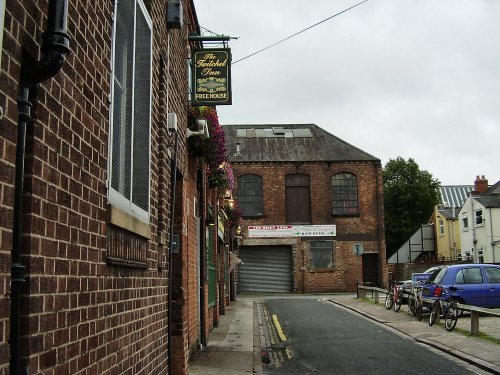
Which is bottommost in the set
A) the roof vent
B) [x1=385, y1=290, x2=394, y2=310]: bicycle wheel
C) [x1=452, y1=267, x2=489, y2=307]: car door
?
[x1=385, y1=290, x2=394, y2=310]: bicycle wheel

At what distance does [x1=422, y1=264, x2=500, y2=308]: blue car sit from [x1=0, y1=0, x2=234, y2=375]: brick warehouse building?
1242cm

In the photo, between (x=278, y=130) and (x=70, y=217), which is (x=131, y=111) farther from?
(x=278, y=130)

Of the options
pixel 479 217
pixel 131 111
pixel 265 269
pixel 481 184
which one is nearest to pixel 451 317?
pixel 131 111

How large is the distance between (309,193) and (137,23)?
33709mm

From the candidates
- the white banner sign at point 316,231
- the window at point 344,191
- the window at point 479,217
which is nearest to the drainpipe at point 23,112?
the white banner sign at point 316,231

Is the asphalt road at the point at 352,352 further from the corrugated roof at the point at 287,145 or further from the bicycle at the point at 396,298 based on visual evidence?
the corrugated roof at the point at 287,145

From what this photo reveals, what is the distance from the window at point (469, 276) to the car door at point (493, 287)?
0.26 metres

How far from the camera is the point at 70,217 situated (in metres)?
3.09

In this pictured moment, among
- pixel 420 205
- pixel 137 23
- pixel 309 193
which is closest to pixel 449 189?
pixel 420 205

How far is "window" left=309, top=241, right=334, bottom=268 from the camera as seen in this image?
3722 cm

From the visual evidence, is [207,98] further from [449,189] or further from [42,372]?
[449,189]

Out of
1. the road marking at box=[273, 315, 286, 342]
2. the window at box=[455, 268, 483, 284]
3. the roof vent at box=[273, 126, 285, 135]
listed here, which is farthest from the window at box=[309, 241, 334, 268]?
the window at box=[455, 268, 483, 284]

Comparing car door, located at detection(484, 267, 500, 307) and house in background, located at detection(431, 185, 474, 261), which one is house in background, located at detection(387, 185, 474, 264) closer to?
house in background, located at detection(431, 185, 474, 261)

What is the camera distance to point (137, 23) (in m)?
4.98
